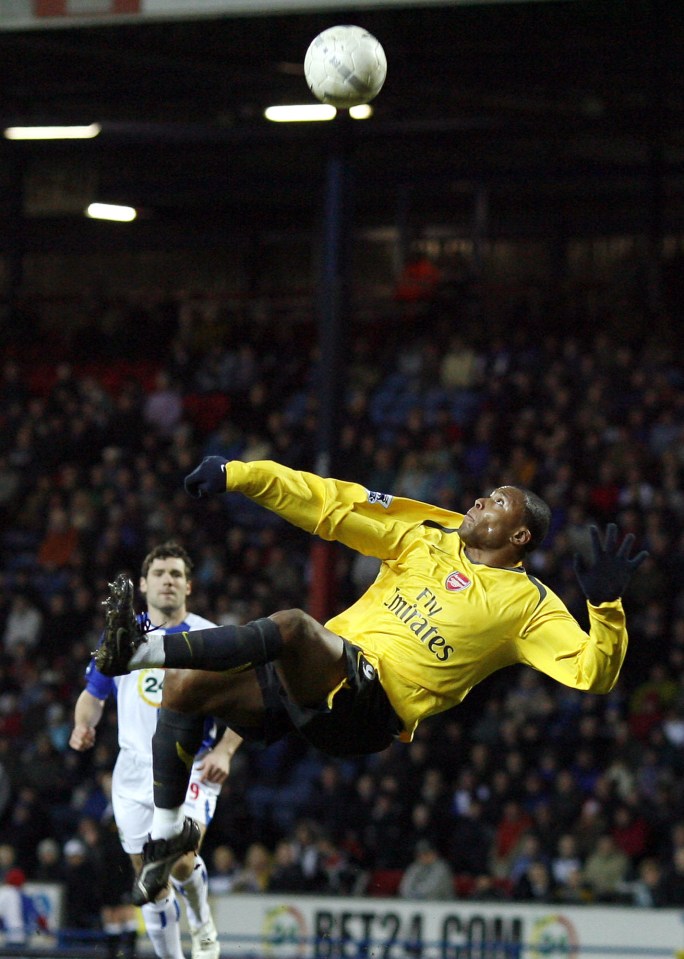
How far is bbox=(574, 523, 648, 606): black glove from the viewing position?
23.2ft

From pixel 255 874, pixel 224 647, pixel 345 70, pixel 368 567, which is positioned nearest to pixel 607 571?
pixel 224 647

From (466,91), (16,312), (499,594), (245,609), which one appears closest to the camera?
(499,594)

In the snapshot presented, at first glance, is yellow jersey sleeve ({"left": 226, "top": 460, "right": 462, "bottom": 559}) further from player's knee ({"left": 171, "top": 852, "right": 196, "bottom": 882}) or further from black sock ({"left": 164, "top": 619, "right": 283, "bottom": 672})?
player's knee ({"left": 171, "top": 852, "right": 196, "bottom": 882})

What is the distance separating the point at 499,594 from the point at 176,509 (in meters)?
12.0

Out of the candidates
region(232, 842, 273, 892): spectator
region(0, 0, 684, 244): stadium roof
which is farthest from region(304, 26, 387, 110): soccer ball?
region(232, 842, 273, 892): spectator

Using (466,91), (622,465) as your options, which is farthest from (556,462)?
(466,91)

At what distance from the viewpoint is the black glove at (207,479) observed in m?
7.16

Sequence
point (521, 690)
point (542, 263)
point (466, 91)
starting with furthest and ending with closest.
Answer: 1. point (542, 263)
2. point (466, 91)
3. point (521, 690)

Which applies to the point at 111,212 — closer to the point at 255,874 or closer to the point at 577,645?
the point at 255,874

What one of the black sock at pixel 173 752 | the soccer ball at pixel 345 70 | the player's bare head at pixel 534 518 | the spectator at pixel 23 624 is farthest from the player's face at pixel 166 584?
the spectator at pixel 23 624

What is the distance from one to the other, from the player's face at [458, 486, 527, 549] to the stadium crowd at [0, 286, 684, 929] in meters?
6.95

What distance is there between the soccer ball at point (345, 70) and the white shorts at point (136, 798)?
3908 mm

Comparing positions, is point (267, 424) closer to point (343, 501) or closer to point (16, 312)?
point (16, 312)

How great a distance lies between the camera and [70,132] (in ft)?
70.8
